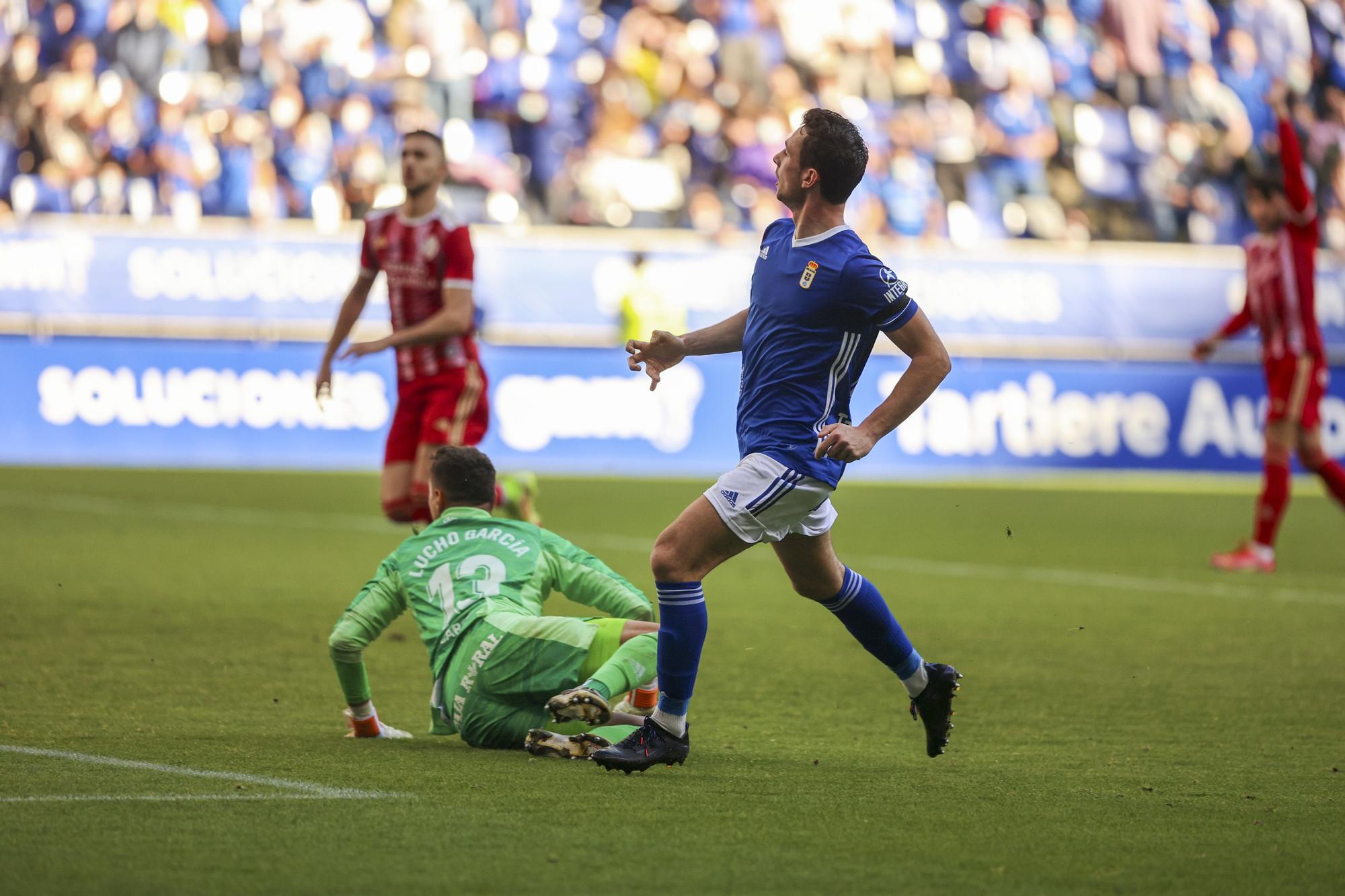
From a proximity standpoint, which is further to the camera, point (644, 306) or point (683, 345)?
point (644, 306)

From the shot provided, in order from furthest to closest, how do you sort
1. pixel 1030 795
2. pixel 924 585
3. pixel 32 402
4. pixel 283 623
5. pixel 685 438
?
1. pixel 685 438
2. pixel 32 402
3. pixel 924 585
4. pixel 283 623
5. pixel 1030 795

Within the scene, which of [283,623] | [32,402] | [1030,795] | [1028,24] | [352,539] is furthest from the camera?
[1028,24]

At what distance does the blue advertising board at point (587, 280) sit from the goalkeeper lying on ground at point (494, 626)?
12.3 meters

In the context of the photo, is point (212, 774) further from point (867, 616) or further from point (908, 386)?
point (908, 386)

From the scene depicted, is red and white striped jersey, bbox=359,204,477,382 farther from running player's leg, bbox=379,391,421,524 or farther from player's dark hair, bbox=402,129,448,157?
player's dark hair, bbox=402,129,448,157

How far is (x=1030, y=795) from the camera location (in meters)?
4.53

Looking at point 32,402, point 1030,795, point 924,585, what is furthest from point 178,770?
point 32,402

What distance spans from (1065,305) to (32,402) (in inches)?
403

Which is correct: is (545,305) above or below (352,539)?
above

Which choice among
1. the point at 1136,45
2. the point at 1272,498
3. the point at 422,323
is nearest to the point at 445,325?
the point at 422,323

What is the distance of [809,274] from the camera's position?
4730 millimetres

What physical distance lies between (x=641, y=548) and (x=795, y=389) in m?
6.63

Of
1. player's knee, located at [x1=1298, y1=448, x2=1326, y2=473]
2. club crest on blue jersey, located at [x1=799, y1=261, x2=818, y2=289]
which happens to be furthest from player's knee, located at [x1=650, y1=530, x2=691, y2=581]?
player's knee, located at [x1=1298, y1=448, x2=1326, y2=473]

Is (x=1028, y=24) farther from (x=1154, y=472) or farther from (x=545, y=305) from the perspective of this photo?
(x=545, y=305)
